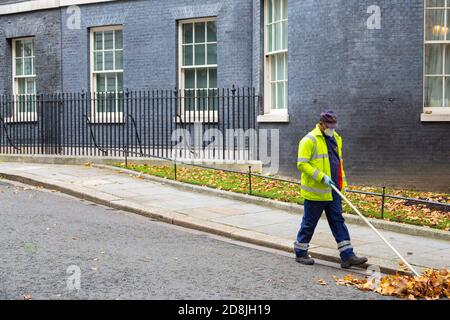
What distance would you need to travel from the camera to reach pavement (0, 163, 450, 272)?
8.19 m

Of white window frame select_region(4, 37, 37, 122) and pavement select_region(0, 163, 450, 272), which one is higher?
white window frame select_region(4, 37, 37, 122)

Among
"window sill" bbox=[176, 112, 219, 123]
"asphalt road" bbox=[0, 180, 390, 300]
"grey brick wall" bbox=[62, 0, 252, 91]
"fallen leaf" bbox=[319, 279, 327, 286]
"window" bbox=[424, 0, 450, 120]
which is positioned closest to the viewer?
"asphalt road" bbox=[0, 180, 390, 300]

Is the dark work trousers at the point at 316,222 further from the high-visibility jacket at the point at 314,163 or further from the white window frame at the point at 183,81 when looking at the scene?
the white window frame at the point at 183,81

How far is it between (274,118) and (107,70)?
6.64 metres

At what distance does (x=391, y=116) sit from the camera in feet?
42.4

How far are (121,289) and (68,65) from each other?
14459 mm

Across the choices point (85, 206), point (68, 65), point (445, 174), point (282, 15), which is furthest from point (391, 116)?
point (68, 65)

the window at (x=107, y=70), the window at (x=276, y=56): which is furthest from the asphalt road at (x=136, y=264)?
the window at (x=107, y=70)

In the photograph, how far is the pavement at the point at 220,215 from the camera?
8188 mm

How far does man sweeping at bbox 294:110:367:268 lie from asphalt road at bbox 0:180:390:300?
0.81 feet

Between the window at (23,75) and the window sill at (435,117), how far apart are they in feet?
40.4

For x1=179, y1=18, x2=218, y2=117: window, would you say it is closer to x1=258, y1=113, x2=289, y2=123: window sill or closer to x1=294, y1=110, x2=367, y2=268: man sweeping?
x1=258, y1=113, x2=289, y2=123: window sill

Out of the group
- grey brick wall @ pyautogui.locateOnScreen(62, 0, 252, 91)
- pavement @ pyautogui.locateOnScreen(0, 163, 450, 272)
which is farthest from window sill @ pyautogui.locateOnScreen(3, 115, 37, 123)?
pavement @ pyautogui.locateOnScreen(0, 163, 450, 272)

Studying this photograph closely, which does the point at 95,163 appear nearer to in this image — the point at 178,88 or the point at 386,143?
the point at 178,88
